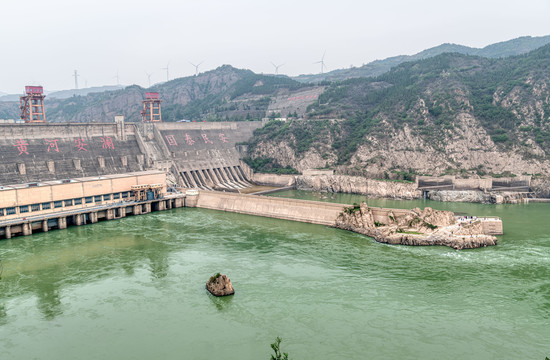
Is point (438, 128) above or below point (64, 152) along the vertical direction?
above

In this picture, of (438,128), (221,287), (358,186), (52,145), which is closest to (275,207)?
(358,186)

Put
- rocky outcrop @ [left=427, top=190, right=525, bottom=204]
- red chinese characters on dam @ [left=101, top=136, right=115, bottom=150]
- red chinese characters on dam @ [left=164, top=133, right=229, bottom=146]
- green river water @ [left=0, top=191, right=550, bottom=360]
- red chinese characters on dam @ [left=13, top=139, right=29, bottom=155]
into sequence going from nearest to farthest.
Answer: green river water @ [left=0, top=191, right=550, bottom=360]
red chinese characters on dam @ [left=13, top=139, right=29, bottom=155]
rocky outcrop @ [left=427, top=190, right=525, bottom=204]
red chinese characters on dam @ [left=101, top=136, right=115, bottom=150]
red chinese characters on dam @ [left=164, top=133, right=229, bottom=146]

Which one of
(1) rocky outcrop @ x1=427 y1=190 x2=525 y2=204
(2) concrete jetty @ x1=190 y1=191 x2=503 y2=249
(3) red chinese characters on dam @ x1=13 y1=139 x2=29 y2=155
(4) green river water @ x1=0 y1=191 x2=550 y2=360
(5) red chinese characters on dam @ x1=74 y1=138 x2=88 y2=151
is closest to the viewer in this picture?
(4) green river water @ x1=0 y1=191 x2=550 y2=360

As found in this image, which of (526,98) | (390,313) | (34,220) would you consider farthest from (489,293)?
(526,98)

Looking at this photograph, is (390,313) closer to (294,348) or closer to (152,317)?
(294,348)

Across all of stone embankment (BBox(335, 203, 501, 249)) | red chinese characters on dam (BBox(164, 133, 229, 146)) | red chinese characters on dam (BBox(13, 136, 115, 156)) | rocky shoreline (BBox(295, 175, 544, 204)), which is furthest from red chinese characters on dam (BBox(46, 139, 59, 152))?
stone embankment (BBox(335, 203, 501, 249))

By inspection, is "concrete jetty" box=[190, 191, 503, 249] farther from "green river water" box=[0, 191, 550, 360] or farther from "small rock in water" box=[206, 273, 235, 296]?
"small rock in water" box=[206, 273, 235, 296]

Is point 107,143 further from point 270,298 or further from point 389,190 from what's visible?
point 270,298
